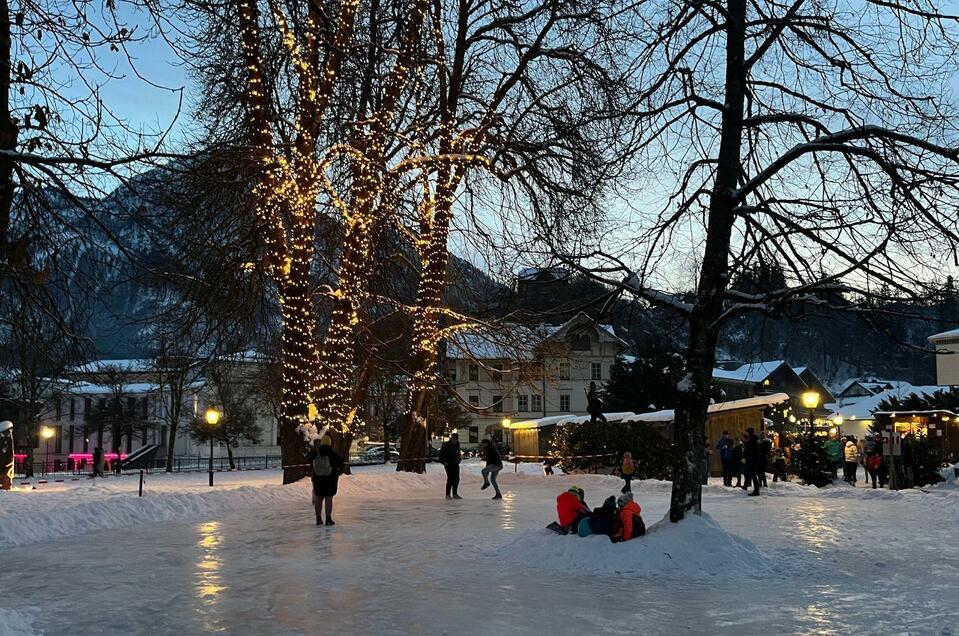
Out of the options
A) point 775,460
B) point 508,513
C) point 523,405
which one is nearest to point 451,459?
point 508,513

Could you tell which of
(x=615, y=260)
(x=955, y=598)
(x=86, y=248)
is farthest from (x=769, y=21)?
(x=86, y=248)

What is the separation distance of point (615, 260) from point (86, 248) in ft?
22.9

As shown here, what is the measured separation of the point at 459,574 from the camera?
11.2 meters

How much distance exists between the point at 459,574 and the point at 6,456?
833 inches

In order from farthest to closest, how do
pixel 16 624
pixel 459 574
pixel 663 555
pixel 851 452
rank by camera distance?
pixel 851 452, pixel 663 555, pixel 459 574, pixel 16 624

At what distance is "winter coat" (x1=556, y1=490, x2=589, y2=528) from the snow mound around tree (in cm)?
41

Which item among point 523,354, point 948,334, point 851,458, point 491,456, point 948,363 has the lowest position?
point 851,458

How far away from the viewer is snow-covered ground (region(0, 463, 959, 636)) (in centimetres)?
844

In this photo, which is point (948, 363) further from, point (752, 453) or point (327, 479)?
point (327, 479)

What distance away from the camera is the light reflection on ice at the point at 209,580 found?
28.2 ft

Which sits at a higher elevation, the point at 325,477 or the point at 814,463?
the point at 325,477

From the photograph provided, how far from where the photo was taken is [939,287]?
10273 millimetres

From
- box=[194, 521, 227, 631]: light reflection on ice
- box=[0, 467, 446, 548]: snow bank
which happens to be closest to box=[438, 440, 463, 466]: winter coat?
box=[0, 467, 446, 548]: snow bank

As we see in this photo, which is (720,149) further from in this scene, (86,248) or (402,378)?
(402,378)
